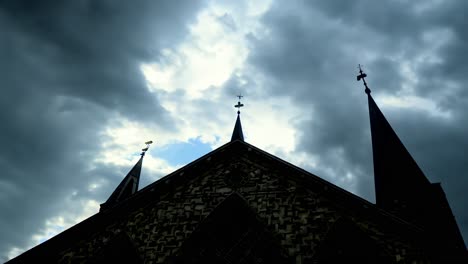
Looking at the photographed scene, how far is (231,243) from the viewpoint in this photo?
9.67 meters

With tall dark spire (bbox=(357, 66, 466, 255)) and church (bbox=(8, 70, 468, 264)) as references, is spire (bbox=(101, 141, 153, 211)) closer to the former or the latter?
church (bbox=(8, 70, 468, 264))

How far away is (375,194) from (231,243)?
7.80 m

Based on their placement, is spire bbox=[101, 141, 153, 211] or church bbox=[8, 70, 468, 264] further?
spire bbox=[101, 141, 153, 211]

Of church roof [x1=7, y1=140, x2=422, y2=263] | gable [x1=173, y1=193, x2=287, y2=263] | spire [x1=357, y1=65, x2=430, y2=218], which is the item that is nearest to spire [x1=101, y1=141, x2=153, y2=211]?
church roof [x1=7, y1=140, x2=422, y2=263]

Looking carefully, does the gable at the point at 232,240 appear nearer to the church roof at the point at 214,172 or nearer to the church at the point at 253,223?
the church at the point at 253,223

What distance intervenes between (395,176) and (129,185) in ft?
50.4

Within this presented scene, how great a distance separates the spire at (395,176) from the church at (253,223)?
6 cm

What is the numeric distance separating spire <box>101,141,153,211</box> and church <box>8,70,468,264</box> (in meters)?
7.56

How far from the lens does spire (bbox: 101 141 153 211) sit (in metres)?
18.4

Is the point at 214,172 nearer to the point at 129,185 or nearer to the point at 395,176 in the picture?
the point at 395,176

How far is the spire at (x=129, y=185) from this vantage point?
1838cm

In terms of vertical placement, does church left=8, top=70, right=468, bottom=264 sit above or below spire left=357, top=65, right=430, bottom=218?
below

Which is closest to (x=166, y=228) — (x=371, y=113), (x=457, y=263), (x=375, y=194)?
(x=457, y=263)

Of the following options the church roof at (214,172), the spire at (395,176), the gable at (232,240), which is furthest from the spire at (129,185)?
the spire at (395,176)
